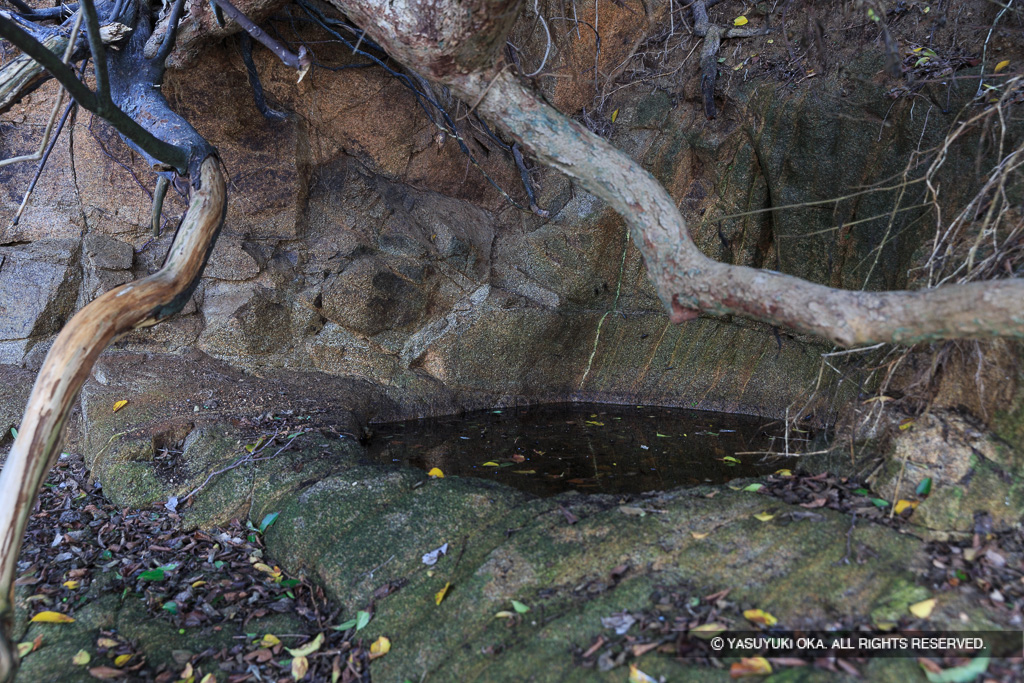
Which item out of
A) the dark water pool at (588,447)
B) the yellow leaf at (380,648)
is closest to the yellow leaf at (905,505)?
the dark water pool at (588,447)

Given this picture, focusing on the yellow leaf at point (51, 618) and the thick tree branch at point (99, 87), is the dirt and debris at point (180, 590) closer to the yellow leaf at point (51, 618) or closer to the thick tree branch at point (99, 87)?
the yellow leaf at point (51, 618)

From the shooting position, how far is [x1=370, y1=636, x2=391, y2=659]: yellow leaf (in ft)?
7.89

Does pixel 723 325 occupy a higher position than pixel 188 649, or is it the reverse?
pixel 188 649

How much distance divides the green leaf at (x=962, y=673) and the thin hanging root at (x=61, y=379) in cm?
272

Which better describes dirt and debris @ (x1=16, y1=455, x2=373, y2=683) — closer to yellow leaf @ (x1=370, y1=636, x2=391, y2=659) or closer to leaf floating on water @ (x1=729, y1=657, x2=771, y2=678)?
yellow leaf @ (x1=370, y1=636, x2=391, y2=659)

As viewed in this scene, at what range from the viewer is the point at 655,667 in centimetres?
196

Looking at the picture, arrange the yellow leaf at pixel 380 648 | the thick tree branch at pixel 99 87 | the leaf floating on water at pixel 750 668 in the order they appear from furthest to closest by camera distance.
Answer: the yellow leaf at pixel 380 648 → the thick tree branch at pixel 99 87 → the leaf floating on water at pixel 750 668

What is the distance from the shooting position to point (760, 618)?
208cm

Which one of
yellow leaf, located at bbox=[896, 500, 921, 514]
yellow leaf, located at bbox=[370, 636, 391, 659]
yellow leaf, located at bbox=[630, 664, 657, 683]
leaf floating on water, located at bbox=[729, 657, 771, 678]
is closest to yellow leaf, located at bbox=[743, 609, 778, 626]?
leaf floating on water, located at bbox=[729, 657, 771, 678]

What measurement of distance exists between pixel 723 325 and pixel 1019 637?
12.2ft

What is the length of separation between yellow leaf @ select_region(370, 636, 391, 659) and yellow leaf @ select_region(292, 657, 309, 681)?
0.24 m

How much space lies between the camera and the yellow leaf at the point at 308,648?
244 centimetres

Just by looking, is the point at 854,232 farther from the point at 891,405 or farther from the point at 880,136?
the point at 891,405

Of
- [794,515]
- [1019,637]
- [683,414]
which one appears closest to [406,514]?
[794,515]
